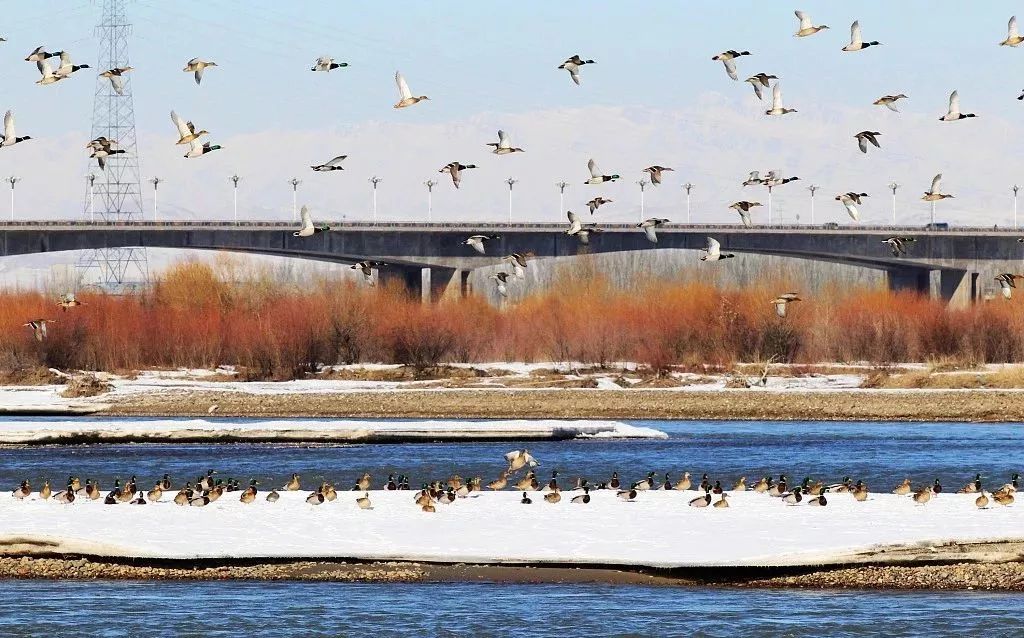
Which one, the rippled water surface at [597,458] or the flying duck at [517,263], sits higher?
the flying duck at [517,263]

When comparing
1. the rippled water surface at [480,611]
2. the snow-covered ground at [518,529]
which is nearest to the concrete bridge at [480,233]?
the snow-covered ground at [518,529]

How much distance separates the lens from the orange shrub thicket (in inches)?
3730

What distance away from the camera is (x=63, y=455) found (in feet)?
173

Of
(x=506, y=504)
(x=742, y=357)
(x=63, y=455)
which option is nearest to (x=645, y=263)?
(x=742, y=357)

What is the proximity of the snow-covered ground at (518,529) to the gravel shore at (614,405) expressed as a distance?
37438 millimetres

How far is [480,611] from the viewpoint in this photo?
26828 mm

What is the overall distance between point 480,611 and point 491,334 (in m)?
74.9

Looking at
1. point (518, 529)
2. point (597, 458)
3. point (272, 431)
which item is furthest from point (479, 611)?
point (272, 431)

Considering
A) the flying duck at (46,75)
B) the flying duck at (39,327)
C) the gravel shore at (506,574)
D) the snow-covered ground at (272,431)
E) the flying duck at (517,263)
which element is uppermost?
the flying duck at (46,75)

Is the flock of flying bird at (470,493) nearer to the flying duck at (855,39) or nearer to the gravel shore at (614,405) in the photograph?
the flying duck at (855,39)

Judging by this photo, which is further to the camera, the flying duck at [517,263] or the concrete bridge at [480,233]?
the concrete bridge at [480,233]

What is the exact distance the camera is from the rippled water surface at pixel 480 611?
83.8 feet

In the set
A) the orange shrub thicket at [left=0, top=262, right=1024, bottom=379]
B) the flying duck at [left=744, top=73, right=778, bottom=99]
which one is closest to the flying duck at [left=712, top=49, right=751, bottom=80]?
the flying duck at [left=744, top=73, right=778, bottom=99]

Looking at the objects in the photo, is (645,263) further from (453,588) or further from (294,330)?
(453,588)
